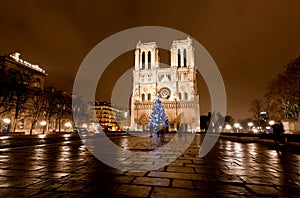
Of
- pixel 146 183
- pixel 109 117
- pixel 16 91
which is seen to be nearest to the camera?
pixel 146 183

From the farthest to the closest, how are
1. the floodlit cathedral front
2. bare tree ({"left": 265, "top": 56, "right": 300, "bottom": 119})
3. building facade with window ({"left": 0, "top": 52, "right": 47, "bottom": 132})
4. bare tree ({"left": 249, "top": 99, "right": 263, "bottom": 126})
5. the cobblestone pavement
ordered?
the floodlit cathedral front → bare tree ({"left": 249, "top": 99, "right": 263, "bottom": 126}) → building facade with window ({"left": 0, "top": 52, "right": 47, "bottom": 132}) → bare tree ({"left": 265, "top": 56, "right": 300, "bottom": 119}) → the cobblestone pavement

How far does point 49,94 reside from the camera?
116 feet

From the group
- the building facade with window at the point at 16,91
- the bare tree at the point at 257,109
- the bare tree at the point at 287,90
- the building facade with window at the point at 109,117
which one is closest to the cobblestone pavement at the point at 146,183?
the bare tree at the point at 287,90

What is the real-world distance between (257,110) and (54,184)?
56.6 metres

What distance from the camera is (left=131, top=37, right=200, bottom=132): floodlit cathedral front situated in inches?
2603

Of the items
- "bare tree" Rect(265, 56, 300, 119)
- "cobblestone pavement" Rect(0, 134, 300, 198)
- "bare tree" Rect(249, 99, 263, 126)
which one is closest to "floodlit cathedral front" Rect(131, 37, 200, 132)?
"bare tree" Rect(249, 99, 263, 126)

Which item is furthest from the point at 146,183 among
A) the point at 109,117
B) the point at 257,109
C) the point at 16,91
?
the point at 109,117

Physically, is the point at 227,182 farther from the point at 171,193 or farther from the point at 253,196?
the point at 171,193

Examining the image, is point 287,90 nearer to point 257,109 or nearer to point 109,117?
point 257,109

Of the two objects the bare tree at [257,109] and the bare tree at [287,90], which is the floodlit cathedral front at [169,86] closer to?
the bare tree at [257,109]

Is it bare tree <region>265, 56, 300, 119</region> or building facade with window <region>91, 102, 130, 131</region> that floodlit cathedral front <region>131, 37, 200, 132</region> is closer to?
building facade with window <region>91, 102, 130, 131</region>

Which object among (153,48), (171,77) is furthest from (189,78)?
(153,48)

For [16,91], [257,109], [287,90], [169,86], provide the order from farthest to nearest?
[169,86] → [257,109] → [16,91] → [287,90]

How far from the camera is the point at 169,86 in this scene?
68812mm
